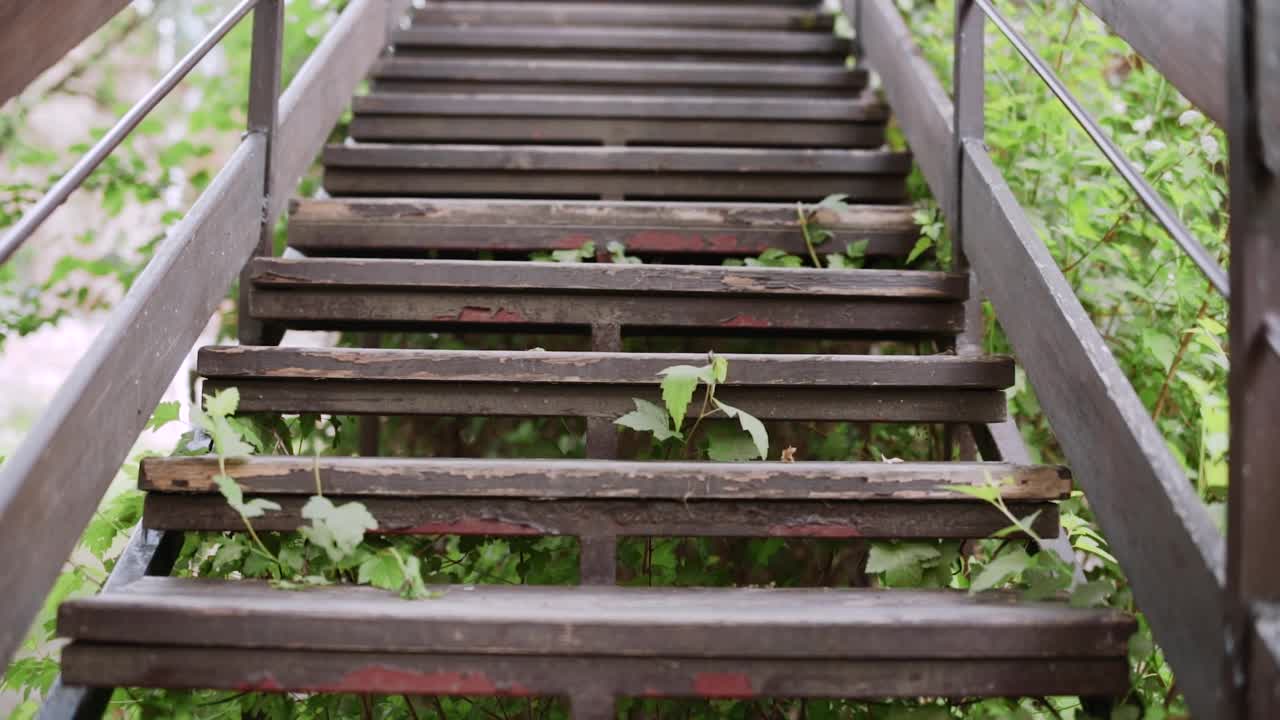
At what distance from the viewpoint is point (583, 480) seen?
1.49m

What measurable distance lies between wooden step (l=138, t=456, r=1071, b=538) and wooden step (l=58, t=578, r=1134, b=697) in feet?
0.81

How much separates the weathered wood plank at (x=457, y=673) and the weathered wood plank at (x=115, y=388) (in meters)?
0.15

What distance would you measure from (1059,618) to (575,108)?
7.23 feet

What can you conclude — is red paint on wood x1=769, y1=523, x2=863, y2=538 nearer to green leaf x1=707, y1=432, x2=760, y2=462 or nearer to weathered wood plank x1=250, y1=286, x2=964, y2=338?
green leaf x1=707, y1=432, x2=760, y2=462

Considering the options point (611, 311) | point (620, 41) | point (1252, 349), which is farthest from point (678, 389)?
point (620, 41)

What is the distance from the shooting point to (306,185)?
3.33 meters

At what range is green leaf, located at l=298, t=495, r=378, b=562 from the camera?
4.39 feet

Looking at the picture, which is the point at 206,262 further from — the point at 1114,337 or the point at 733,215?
the point at 1114,337

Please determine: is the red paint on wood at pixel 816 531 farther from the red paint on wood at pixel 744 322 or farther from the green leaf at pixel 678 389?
the red paint on wood at pixel 744 322

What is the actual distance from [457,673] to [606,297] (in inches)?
36.2

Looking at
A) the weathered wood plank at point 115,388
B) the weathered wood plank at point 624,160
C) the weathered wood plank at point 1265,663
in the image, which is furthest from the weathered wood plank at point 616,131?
the weathered wood plank at point 1265,663

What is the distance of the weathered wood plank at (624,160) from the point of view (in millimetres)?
2646

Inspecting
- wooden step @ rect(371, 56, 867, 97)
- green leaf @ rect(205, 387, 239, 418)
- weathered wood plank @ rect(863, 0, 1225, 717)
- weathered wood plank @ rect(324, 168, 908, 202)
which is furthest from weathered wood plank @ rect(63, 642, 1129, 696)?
wooden step @ rect(371, 56, 867, 97)

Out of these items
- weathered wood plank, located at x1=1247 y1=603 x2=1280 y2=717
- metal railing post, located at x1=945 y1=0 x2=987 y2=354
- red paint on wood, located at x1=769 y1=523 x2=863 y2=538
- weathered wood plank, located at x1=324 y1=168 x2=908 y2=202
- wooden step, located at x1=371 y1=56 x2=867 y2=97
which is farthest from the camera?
wooden step, located at x1=371 y1=56 x2=867 y2=97
